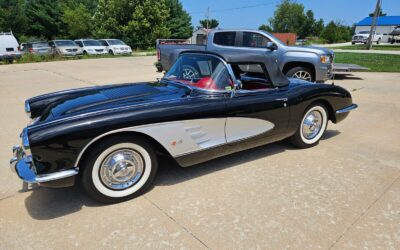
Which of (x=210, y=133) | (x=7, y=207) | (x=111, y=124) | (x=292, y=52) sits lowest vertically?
(x=7, y=207)

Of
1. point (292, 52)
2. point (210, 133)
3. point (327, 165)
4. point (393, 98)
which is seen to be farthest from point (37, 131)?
point (393, 98)

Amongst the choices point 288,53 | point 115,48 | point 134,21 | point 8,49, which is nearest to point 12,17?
point 134,21

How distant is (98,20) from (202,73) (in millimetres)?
39347

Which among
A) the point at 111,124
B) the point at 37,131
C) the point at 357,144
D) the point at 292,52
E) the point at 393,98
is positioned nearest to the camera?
the point at 37,131

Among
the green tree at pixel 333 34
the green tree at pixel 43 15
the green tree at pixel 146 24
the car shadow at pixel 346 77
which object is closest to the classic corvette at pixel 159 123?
the car shadow at pixel 346 77

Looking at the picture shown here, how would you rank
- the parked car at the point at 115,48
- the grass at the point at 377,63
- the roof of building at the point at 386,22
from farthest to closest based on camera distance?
the roof of building at the point at 386,22
the parked car at the point at 115,48
the grass at the point at 377,63

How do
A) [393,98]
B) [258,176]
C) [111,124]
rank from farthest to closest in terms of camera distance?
[393,98]
[258,176]
[111,124]

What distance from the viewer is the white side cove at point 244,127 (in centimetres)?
329

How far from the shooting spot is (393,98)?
7.57m

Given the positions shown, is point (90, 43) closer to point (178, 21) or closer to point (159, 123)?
point (159, 123)

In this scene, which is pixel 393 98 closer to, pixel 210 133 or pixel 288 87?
pixel 288 87

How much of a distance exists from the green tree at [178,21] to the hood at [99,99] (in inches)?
1812

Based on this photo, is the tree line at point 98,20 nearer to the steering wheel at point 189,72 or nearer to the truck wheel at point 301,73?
the truck wheel at point 301,73

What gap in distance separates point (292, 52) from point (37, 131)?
23.4ft
